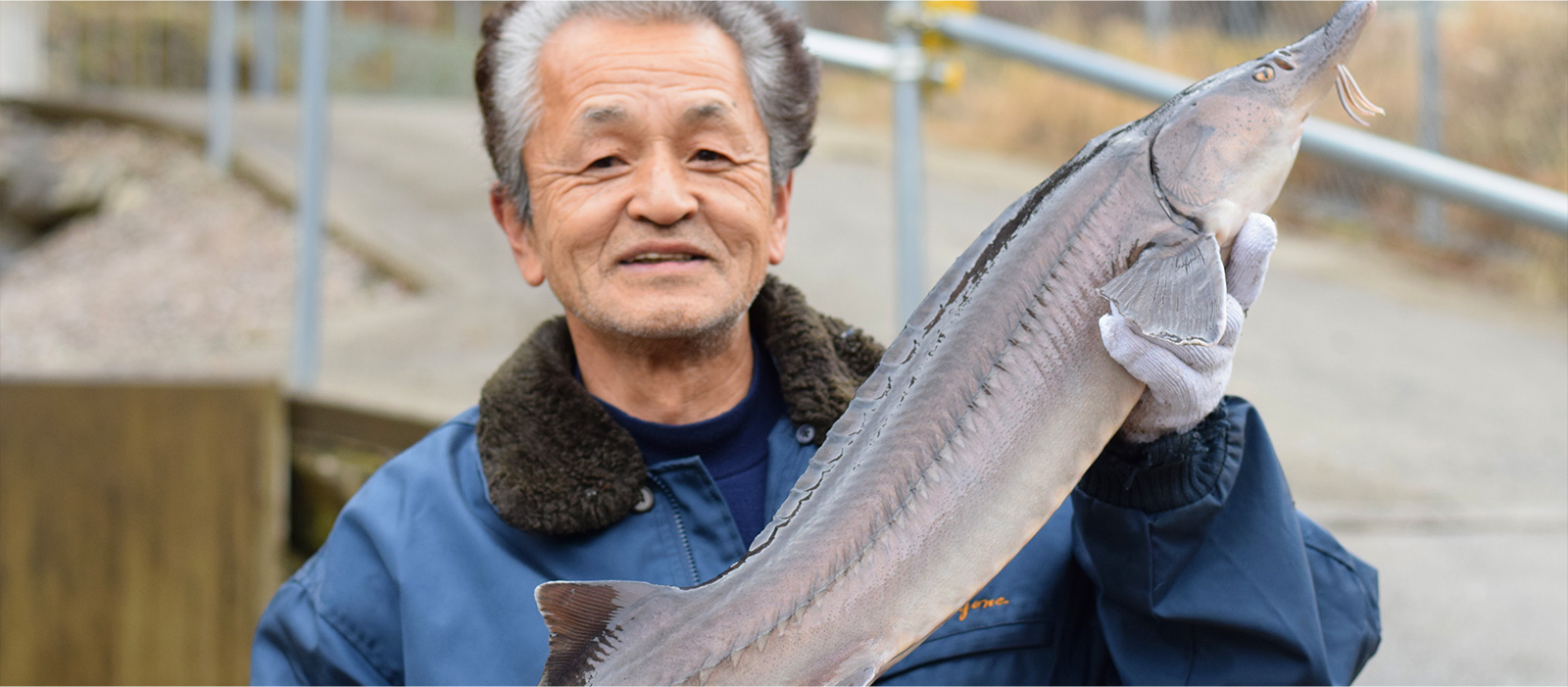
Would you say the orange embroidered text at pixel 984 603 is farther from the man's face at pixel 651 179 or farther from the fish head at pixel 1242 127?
the fish head at pixel 1242 127

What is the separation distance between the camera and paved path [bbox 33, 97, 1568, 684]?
2115mm

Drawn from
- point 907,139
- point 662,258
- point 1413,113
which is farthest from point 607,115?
point 1413,113

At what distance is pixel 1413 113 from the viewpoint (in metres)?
5.77

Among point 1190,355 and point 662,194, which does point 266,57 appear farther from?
point 1190,355

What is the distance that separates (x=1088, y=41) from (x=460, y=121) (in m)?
4.45

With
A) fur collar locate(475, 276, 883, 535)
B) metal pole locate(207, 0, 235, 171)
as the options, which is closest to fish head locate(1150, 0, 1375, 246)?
fur collar locate(475, 276, 883, 535)

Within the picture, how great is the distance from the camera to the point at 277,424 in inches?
152

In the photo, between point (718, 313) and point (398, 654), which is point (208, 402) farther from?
point (718, 313)

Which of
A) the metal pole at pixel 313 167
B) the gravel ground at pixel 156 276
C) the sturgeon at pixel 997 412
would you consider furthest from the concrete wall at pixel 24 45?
the sturgeon at pixel 997 412

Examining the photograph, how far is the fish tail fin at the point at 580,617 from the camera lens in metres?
1.11

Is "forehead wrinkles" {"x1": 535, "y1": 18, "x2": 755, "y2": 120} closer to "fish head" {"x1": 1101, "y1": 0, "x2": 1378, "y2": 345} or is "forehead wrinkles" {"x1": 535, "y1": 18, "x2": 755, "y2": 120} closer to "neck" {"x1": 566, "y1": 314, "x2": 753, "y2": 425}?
"neck" {"x1": 566, "y1": 314, "x2": 753, "y2": 425}

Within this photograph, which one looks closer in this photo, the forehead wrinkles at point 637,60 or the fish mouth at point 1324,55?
the fish mouth at point 1324,55

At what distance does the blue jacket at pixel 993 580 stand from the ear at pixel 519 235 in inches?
9.1

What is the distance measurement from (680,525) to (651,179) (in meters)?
0.42
